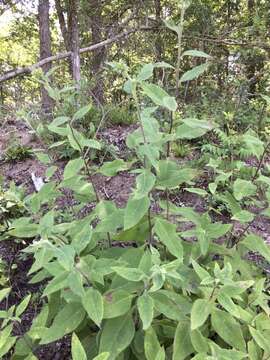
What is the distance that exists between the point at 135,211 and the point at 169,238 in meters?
0.20

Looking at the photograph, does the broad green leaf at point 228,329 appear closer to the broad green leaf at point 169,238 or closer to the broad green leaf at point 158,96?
the broad green leaf at point 169,238

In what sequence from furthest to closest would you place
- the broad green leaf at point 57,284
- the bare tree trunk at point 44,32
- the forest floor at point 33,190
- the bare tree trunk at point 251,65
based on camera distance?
the bare tree trunk at point 44,32 < the bare tree trunk at point 251,65 < the forest floor at point 33,190 < the broad green leaf at point 57,284

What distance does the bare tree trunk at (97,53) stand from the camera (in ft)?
24.0

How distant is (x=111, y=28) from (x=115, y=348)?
27.0 feet

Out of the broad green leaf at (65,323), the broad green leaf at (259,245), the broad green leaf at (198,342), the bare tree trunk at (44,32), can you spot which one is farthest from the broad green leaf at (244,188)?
the bare tree trunk at (44,32)

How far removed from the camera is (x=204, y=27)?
7.49 meters

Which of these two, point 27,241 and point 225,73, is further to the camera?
point 225,73

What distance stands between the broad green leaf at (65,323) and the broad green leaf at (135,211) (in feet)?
1.48

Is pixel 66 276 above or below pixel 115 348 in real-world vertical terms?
above

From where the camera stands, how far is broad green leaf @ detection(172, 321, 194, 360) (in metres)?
1.56

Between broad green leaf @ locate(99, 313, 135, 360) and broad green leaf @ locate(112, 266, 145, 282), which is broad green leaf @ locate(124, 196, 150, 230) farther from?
broad green leaf @ locate(99, 313, 135, 360)

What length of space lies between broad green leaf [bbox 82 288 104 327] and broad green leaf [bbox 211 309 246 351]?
50 cm

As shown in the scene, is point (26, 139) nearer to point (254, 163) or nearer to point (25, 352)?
point (254, 163)

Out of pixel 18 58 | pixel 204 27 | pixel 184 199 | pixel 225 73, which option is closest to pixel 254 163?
pixel 184 199
